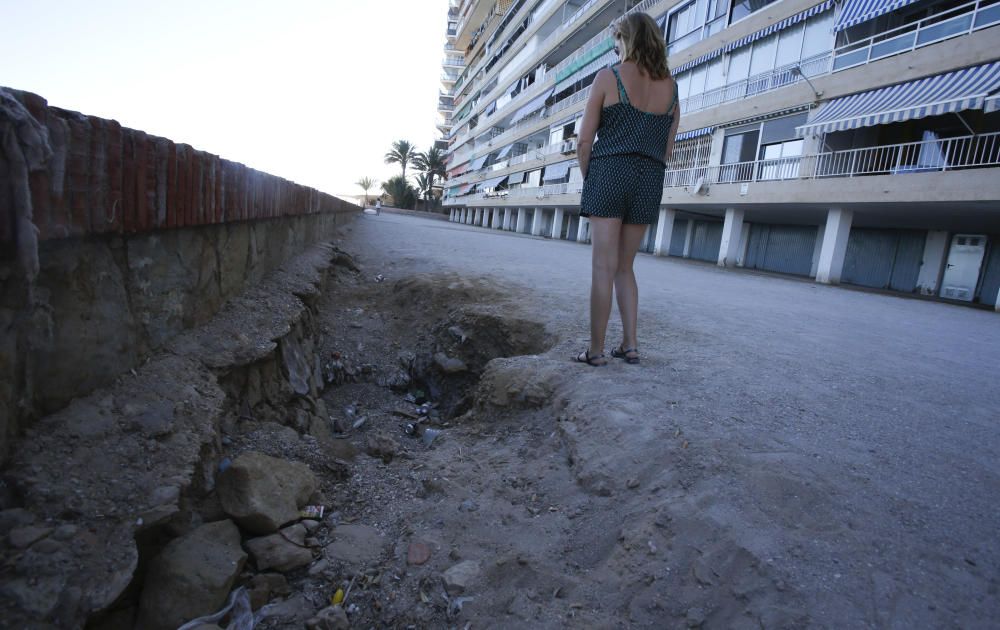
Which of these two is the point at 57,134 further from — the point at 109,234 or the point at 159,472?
the point at 159,472

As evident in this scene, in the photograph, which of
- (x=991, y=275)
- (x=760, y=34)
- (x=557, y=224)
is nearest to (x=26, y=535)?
Result: (x=991, y=275)

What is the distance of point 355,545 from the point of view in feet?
6.05

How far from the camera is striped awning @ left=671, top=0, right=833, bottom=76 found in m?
14.0

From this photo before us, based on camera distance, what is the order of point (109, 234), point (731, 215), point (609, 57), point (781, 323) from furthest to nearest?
1. point (609, 57)
2. point (731, 215)
3. point (781, 323)
4. point (109, 234)

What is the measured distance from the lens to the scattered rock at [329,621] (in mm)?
1518

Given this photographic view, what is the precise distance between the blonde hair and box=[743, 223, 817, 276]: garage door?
17.2m

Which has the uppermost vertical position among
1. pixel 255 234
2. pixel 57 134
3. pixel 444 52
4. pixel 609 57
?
pixel 444 52

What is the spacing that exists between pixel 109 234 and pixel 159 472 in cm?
77

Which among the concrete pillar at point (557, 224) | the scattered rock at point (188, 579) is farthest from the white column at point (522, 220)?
Answer: the scattered rock at point (188, 579)

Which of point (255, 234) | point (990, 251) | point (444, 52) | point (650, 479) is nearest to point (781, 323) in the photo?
point (650, 479)

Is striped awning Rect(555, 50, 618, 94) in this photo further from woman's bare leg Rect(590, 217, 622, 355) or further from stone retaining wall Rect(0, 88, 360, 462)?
stone retaining wall Rect(0, 88, 360, 462)

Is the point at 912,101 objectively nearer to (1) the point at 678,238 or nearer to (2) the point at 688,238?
(2) the point at 688,238

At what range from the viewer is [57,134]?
4.56 feet

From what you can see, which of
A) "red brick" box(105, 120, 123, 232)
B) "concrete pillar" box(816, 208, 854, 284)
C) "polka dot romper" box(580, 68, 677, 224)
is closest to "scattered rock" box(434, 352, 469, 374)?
"polka dot romper" box(580, 68, 677, 224)
